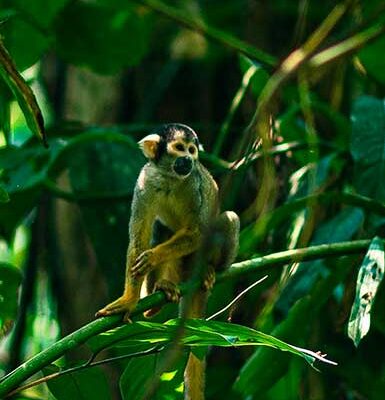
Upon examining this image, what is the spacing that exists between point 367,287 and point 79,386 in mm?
818

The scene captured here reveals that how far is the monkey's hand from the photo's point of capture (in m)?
2.96

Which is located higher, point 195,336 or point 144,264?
point 195,336

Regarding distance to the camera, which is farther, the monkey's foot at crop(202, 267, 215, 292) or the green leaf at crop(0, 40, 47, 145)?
the monkey's foot at crop(202, 267, 215, 292)

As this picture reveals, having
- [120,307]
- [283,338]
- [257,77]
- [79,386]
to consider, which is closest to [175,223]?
[283,338]

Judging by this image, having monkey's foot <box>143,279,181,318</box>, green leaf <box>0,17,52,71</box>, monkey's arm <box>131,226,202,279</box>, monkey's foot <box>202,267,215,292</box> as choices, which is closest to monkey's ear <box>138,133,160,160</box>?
monkey's arm <box>131,226,202,279</box>

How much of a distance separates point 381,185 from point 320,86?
221 centimetres

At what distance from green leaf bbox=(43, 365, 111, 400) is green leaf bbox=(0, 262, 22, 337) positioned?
1.17 ft

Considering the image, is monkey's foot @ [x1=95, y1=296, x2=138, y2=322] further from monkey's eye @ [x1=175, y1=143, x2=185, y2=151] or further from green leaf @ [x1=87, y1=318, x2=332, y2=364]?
monkey's eye @ [x1=175, y1=143, x2=185, y2=151]

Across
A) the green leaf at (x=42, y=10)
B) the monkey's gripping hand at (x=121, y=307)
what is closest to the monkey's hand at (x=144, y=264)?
the monkey's gripping hand at (x=121, y=307)

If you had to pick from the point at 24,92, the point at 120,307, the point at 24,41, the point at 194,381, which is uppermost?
the point at 24,92

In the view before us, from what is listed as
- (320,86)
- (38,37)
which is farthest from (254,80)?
(320,86)

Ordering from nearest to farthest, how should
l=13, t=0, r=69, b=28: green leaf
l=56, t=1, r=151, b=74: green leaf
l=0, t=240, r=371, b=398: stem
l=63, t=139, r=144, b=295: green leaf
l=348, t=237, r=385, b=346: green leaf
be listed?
1. l=0, t=240, r=371, b=398: stem
2. l=348, t=237, r=385, b=346: green leaf
3. l=63, t=139, r=144, b=295: green leaf
4. l=13, t=0, r=69, b=28: green leaf
5. l=56, t=1, r=151, b=74: green leaf

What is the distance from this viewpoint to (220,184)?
2.74 m

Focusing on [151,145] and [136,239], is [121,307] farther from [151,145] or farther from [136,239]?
[151,145]
